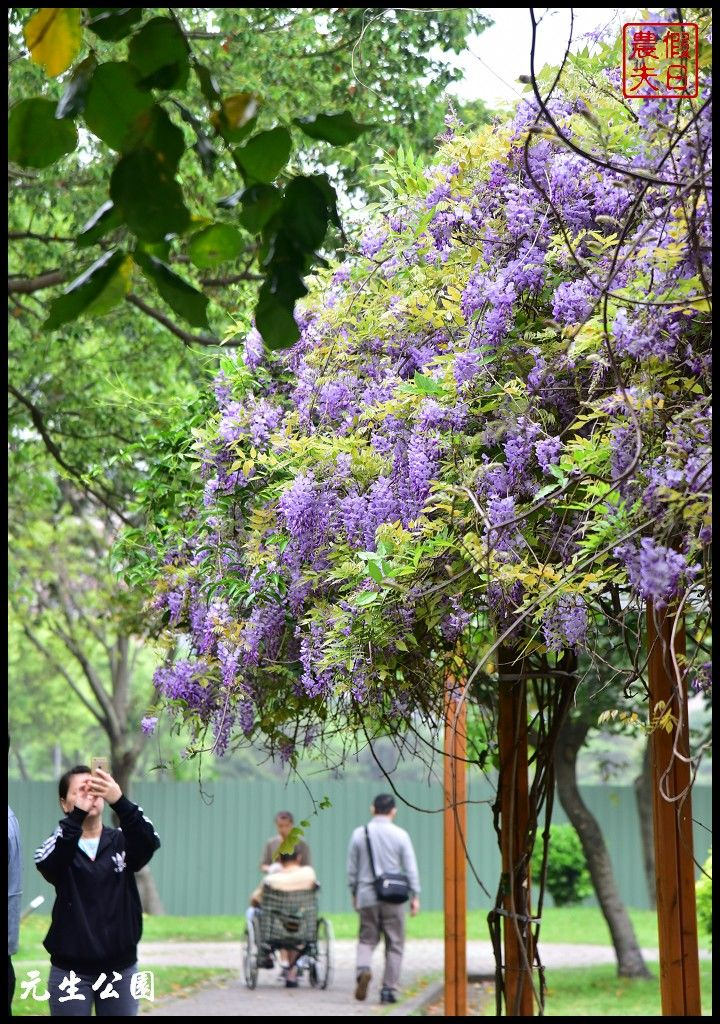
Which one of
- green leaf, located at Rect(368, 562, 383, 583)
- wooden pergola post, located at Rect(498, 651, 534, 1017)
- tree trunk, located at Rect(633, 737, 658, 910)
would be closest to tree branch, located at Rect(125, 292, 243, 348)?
wooden pergola post, located at Rect(498, 651, 534, 1017)

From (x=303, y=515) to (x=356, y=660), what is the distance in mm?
518

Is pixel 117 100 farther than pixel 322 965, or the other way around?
pixel 322 965

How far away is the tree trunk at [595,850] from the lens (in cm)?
1121

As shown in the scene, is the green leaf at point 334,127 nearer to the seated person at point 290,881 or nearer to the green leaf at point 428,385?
the green leaf at point 428,385

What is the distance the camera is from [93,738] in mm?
37781

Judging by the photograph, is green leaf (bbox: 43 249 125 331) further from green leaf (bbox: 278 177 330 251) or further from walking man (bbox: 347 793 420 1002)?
walking man (bbox: 347 793 420 1002)

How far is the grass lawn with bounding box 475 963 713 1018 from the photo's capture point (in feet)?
33.2

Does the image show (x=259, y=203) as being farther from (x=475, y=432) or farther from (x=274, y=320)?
(x=475, y=432)

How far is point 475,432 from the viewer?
3471 mm

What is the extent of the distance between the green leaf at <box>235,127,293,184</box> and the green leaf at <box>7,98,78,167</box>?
0.22m

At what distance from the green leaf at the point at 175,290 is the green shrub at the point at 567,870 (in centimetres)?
1545

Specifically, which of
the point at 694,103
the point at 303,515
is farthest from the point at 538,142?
the point at 303,515

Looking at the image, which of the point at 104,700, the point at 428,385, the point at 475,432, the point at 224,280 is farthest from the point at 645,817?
the point at 428,385

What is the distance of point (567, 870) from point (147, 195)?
16.4 meters
